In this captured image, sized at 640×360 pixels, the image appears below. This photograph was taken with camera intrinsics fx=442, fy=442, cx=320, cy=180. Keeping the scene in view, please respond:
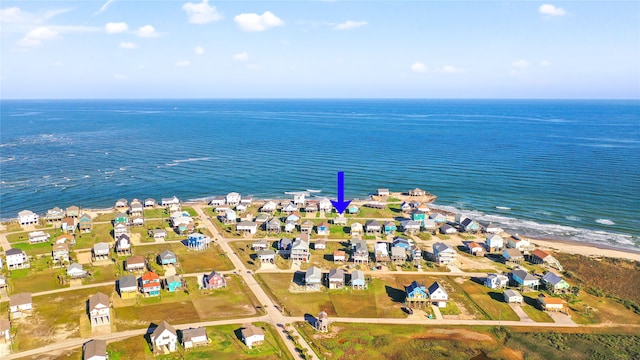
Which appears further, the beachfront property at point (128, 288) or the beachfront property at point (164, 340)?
the beachfront property at point (128, 288)

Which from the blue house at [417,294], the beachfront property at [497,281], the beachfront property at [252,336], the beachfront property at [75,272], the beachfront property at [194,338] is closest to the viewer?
the beachfront property at [194,338]

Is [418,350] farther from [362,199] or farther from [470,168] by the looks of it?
[470,168]

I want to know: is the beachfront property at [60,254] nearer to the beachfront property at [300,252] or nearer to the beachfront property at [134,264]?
the beachfront property at [134,264]

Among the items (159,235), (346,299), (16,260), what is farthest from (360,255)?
(16,260)

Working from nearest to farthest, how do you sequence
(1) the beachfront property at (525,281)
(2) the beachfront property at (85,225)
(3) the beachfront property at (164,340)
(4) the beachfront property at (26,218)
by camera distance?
(3) the beachfront property at (164,340), (1) the beachfront property at (525,281), (2) the beachfront property at (85,225), (4) the beachfront property at (26,218)

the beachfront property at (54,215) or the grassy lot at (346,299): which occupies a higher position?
the beachfront property at (54,215)

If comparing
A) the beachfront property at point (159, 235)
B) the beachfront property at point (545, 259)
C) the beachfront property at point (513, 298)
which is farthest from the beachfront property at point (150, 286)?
Answer: the beachfront property at point (545, 259)

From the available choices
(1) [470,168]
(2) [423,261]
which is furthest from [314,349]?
(1) [470,168]

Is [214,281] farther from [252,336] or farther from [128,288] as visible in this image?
[252,336]
